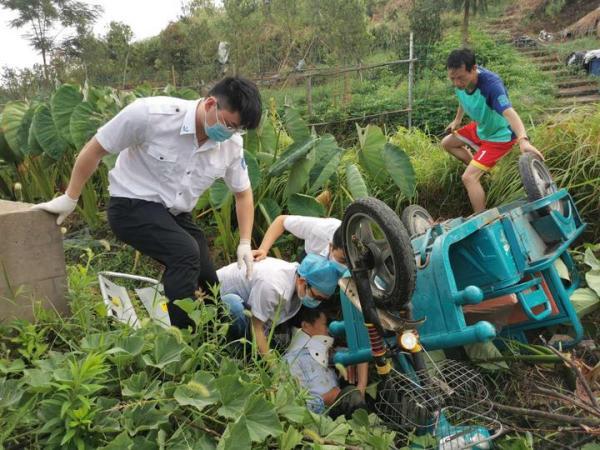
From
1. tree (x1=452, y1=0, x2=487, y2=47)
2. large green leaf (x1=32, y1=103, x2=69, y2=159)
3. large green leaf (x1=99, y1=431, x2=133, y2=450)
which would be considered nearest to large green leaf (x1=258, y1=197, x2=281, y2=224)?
large green leaf (x1=32, y1=103, x2=69, y2=159)

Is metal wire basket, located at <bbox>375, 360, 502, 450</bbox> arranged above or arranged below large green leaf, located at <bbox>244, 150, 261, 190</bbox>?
below

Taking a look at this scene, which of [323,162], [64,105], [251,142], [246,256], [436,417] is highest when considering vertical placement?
[64,105]

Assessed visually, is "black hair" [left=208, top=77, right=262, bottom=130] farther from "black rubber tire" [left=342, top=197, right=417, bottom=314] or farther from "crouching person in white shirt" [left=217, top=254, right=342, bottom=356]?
"crouching person in white shirt" [left=217, top=254, right=342, bottom=356]

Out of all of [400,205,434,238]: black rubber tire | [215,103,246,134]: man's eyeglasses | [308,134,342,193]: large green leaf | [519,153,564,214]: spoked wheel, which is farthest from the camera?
[308,134,342,193]: large green leaf

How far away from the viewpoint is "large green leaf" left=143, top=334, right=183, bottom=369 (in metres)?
1.61

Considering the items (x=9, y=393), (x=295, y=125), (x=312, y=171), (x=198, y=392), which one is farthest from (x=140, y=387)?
(x=295, y=125)

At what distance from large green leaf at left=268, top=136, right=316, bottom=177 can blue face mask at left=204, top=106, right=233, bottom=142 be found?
3.88ft

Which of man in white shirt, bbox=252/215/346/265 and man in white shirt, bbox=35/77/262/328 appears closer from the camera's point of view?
man in white shirt, bbox=35/77/262/328

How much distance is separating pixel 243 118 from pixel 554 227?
1.65 meters

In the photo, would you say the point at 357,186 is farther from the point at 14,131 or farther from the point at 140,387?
the point at 14,131

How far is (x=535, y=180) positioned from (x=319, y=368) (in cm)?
150

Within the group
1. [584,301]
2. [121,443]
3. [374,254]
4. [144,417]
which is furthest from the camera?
[584,301]

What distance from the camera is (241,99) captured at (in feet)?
7.14

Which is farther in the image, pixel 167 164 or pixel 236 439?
pixel 167 164
